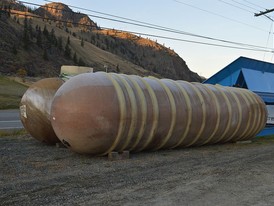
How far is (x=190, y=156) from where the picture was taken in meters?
7.75

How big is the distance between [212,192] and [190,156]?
2.66 metres

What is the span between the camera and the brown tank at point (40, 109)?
8.19 m

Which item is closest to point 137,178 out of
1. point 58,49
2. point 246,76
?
point 246,76

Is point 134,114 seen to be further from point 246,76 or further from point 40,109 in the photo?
point 246,76

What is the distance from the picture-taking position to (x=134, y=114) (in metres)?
7.02

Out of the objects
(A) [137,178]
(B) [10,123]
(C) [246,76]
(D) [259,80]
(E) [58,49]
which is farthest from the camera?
(E) [58,49]

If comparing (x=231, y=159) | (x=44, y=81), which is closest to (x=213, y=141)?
(x=231, y=159)

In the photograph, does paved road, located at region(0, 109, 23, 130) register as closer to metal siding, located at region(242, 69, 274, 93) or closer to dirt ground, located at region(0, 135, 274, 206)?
dirt ground, located at region(0, 135, 274, 206)

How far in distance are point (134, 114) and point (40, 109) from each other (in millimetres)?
2442

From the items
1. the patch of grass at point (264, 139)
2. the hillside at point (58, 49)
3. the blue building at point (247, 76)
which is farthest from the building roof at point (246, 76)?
the hillside at point (58, 49)

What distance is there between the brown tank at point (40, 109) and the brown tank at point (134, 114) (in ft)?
3.54

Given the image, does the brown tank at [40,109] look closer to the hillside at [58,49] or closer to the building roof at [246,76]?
the building roof at [246,76]

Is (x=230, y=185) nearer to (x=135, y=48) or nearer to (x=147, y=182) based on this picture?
(x=147, y=182)

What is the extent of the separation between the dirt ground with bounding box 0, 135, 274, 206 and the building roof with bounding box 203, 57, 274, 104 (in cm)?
467
